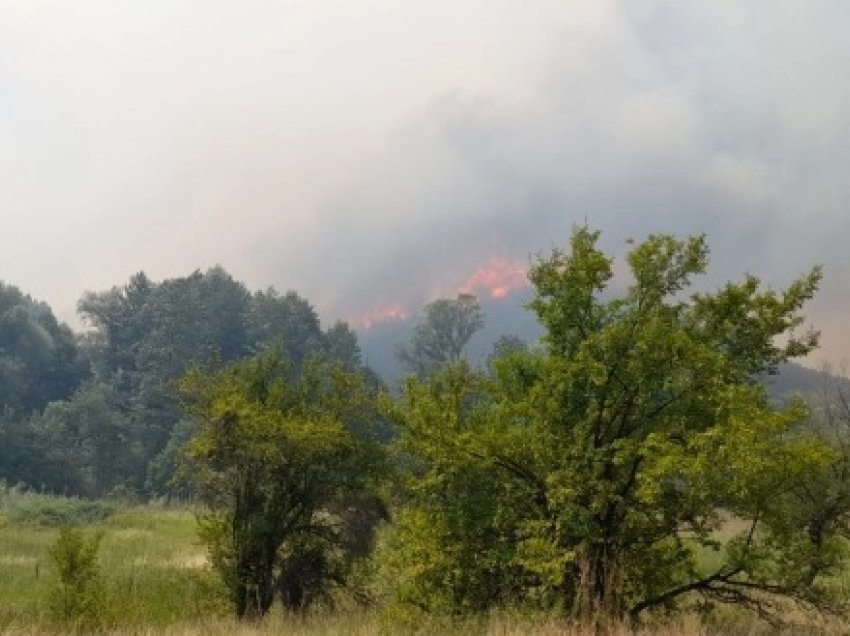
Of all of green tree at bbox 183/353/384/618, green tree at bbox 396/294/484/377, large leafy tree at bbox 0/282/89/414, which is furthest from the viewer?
green tree at bbox 396/294/484/377

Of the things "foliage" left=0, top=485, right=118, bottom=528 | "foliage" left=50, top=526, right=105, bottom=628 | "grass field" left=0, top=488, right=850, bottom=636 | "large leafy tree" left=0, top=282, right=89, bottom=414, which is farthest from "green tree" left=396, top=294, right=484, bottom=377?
"foliage" left=50, top=526, right=105, bottom=628

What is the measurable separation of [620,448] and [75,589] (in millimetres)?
8683

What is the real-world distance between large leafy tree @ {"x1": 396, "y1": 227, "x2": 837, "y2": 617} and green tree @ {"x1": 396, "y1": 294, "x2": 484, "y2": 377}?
358ft

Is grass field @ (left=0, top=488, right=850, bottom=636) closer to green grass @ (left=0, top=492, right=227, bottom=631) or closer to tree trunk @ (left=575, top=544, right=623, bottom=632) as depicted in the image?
green grass @ (left=0, top=492, right=227, bottom=631)

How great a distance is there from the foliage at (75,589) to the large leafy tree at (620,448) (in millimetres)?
5127

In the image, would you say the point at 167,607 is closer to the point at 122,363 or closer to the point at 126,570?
the point at 126,570

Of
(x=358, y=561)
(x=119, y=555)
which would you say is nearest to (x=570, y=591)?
(x=358, y=561)

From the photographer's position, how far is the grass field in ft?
35.2

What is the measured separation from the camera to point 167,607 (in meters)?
15.9

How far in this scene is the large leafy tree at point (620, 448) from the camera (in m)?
9.97

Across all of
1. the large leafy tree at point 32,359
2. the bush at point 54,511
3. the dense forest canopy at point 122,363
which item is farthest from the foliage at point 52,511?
the large leafy tree at point 32,359

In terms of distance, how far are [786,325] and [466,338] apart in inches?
4370

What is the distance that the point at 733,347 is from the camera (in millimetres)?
11281

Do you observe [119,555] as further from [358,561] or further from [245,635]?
[245,635]
